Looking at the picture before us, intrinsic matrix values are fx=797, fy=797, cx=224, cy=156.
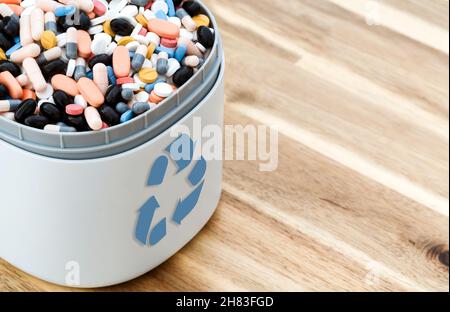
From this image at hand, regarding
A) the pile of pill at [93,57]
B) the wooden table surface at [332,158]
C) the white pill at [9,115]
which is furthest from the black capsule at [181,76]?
the wooden table surface at [332,158]

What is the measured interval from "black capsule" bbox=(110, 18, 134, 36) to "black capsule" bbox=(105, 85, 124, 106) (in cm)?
10

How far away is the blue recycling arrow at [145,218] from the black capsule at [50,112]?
0.17 metres

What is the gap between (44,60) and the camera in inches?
39.7

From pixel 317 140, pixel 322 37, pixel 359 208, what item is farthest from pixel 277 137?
pixel 322 37

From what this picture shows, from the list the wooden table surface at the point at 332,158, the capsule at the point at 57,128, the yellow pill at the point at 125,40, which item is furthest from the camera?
the wooden table surface at the point at 332,158

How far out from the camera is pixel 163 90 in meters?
0.98

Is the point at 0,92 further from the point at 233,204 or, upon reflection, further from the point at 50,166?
the point at 233,204

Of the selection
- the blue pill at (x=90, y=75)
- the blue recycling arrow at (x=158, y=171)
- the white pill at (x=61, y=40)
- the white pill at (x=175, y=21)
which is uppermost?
the white pill at (x=175, y=21)

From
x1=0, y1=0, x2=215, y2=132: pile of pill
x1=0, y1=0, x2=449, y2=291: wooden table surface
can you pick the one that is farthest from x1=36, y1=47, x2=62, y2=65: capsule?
x1=0, y1=0, x2=449, y2=291: wooden table surface

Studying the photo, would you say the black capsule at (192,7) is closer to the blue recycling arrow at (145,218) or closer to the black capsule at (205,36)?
the black capsule at (205,36)

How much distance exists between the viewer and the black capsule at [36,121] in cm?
94

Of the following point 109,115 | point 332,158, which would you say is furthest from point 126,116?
point 332,158

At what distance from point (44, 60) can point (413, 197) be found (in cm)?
67

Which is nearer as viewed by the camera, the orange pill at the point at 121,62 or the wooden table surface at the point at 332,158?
the orange pill at the point at 121,62
